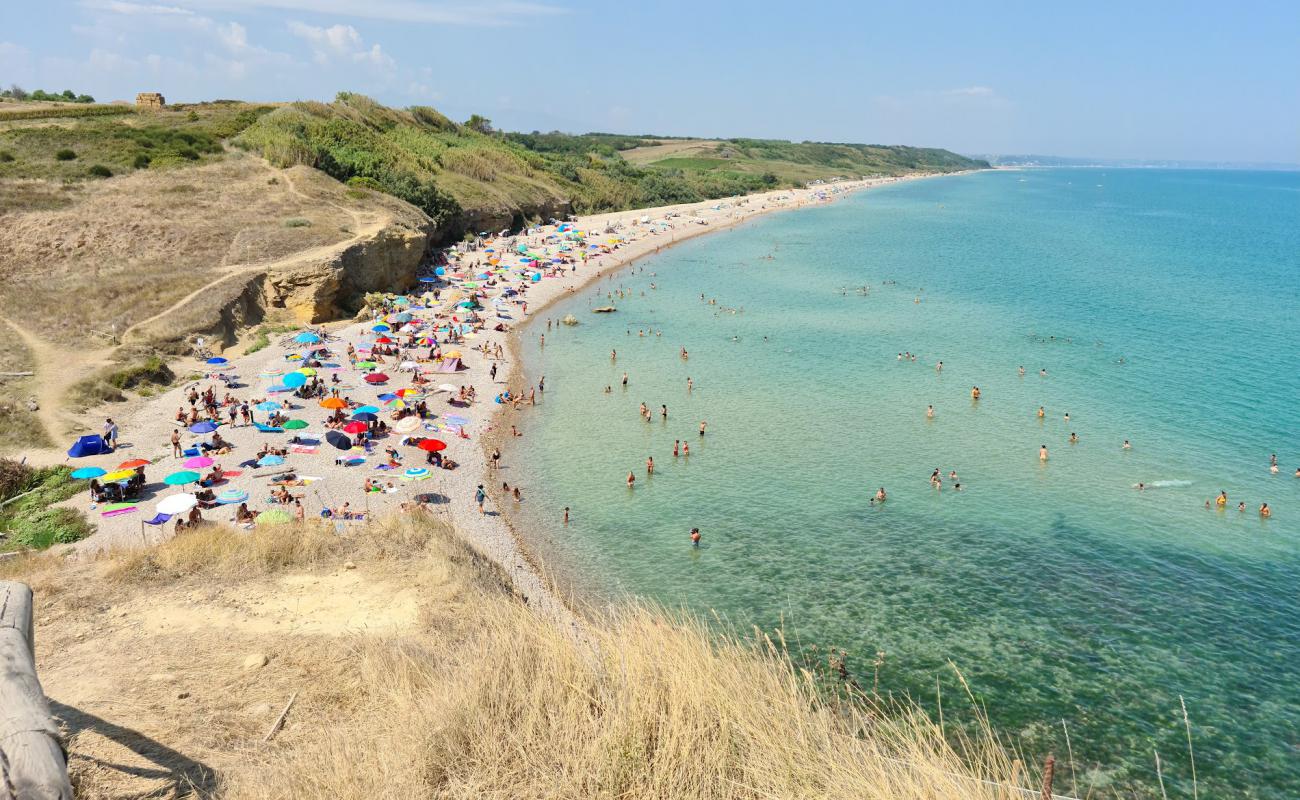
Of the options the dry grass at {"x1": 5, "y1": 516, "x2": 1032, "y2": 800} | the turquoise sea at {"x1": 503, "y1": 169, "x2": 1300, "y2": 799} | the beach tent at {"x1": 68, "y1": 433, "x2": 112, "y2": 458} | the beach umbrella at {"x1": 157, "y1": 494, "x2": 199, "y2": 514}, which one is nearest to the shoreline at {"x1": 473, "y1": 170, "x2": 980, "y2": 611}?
the turquoise sea at {"x1": 503, "y1": 169, "x2": 1300, "y2": 799}

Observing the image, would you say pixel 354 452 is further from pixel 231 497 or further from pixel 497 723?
pixel 497 723

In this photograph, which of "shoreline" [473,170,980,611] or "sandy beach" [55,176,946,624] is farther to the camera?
"sandy beach" [55,176,946,624]

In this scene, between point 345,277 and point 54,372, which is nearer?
point 54,372

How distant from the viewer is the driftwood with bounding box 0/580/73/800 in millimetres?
4484

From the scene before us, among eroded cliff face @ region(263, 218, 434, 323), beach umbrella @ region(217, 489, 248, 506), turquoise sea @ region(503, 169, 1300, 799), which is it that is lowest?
turquoise sea @ region(503, 169, 1300, 799)

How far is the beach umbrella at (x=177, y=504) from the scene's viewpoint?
1980 cm

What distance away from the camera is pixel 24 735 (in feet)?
15.8

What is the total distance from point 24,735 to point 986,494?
1009 inches

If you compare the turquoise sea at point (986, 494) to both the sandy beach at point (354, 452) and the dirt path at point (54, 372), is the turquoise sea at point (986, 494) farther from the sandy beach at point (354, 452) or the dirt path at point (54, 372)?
the dirt path at point (54, 372)

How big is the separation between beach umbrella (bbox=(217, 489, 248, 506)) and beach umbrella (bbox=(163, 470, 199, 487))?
0.94 metres

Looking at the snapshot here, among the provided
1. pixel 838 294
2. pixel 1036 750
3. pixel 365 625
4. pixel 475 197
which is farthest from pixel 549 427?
pixel 475 197

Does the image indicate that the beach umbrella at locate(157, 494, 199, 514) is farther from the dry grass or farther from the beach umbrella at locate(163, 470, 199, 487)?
the dry grass

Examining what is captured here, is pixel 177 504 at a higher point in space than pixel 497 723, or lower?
lower

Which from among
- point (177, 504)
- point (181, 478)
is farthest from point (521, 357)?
point (177, 504)
